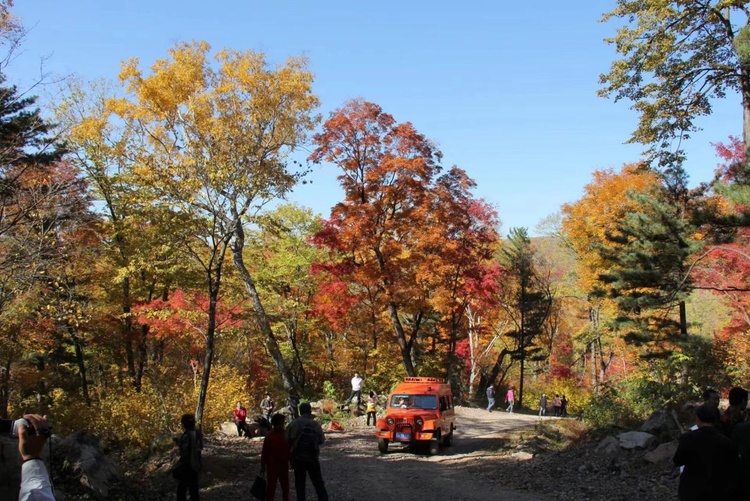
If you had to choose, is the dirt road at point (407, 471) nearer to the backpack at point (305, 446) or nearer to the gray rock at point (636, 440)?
the backpack at point (305, 446)

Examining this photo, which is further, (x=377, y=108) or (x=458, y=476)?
(x=377, y=108)

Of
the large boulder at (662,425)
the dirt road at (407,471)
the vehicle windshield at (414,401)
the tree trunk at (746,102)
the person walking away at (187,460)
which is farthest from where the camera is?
the vehicle windshield at (414,401)

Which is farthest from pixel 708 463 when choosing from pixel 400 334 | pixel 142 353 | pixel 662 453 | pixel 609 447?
pixel 142 353

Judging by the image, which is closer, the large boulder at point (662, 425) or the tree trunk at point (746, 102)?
the large boulder at point (662, 425)

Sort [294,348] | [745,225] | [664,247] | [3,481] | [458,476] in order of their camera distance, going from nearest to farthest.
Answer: [3,481]
[458,476]
[745,225]
[664,247]
[294,348]

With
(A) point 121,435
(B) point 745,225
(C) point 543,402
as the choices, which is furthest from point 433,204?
(C) point 543,402

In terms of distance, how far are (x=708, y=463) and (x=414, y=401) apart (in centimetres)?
1199

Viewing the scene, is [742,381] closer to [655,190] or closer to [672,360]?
[672,360]

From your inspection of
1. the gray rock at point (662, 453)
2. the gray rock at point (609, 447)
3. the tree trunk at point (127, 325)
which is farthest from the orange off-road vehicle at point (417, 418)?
the tree trunk at point (127, 325)

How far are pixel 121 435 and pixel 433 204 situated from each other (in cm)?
1426

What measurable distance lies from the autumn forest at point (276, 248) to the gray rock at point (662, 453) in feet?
12.9

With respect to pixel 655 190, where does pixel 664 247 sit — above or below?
below

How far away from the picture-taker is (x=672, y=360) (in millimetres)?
17031

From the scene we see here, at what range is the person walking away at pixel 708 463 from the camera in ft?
15.7
